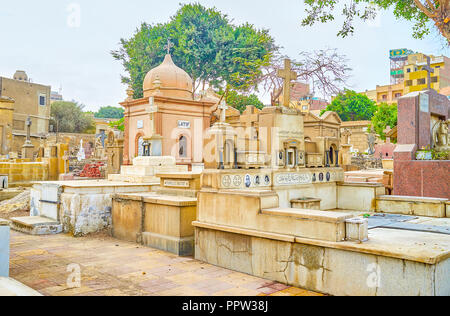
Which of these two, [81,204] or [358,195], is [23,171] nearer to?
[81,204]

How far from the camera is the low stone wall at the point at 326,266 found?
12.2 feet

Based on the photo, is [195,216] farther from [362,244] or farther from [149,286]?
[362,244]

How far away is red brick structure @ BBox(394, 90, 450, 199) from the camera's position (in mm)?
9539

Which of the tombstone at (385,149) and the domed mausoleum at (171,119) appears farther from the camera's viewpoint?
the tombstone at (385,149)

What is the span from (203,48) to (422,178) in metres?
22.7

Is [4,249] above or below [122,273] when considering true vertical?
above

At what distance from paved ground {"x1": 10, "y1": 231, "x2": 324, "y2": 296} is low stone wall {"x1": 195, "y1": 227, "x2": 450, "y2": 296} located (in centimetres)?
18

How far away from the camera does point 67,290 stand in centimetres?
461

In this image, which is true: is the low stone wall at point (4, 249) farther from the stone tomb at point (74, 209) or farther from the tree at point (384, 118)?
the tree at point (384, 118)

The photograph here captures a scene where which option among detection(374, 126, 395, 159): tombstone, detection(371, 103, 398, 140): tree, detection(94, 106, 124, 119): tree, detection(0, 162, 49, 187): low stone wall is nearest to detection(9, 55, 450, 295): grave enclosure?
detection(0, 162, 49, 187): low stone wall

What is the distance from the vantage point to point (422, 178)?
982 cm

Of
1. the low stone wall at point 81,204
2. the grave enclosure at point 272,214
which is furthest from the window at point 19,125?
the low stone wall at point 81,204

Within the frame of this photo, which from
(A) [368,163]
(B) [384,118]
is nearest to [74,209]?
(A) [368,163]

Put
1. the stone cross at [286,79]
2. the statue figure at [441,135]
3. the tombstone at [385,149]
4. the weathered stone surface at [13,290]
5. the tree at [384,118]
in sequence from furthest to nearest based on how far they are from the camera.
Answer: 1. the tombstone at [385,149]
2. the tree at [384,118]
3. the statue figure at [441,135]
4. the stone cross at [286,79]
5. the weathered stone surface at [13,290]
